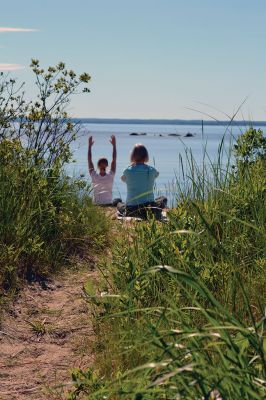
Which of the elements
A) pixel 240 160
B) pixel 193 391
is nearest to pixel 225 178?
pixel 240 160

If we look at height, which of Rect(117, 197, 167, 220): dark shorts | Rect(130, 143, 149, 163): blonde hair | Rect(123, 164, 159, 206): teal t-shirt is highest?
Rect(130, 143, 149, 163): blonde hair

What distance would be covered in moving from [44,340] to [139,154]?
273 inches

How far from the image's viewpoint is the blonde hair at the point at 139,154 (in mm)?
12312

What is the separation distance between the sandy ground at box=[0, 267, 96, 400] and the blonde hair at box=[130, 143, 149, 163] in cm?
533

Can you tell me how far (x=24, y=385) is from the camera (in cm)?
486

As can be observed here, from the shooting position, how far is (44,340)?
5.74m

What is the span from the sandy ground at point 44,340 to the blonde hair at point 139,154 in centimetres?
533

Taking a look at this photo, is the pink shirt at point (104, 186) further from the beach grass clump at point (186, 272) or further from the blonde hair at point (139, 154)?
the beach grass clump at point (186, 272)

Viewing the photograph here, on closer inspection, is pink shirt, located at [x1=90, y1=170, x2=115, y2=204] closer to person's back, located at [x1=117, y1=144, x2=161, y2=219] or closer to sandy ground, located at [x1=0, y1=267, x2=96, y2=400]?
person's back, located at [x1=117, y1=144, x2=161, y2=219]

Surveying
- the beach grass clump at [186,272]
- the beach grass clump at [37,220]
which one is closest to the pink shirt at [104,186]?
the beach grass clump at [37,220]

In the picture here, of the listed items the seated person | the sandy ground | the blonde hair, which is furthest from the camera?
the seated person

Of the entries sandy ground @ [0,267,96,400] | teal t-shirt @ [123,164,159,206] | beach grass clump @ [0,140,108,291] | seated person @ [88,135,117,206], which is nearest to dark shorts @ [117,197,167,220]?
teal t-shirt @ [123,164,159,206]

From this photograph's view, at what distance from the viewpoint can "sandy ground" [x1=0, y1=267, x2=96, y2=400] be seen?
16.0ft

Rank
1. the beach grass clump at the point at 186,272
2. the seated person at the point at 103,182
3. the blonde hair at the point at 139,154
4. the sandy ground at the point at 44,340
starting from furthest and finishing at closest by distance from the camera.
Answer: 1. the seated person at the point at 103,182
2. the blonde hair at the point at 139,154
3. the sandy ground at the point at 44,340
4. the beach grass clump at the point at 186,272
